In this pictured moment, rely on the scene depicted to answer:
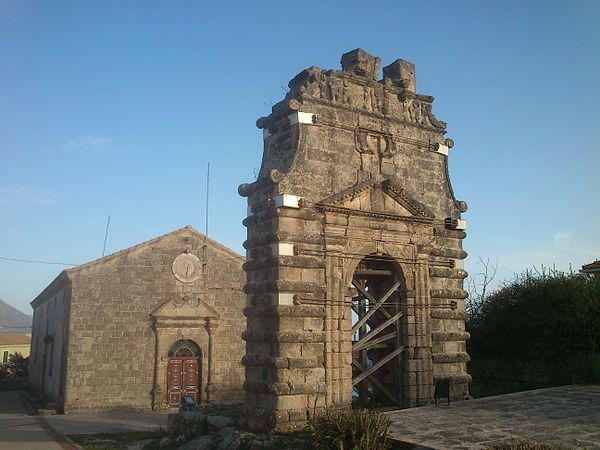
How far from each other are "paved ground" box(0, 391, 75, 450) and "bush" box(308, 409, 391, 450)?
781 centimetres

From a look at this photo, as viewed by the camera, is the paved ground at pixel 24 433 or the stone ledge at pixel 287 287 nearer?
the stone ledge at pixel 287 287

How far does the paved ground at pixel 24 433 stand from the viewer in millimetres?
12742

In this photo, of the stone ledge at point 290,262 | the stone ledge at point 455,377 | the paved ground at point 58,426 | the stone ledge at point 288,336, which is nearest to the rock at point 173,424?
the paved ground at point 58,426

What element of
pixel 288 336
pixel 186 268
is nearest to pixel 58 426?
pixel 186 268

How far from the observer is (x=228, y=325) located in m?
22.3

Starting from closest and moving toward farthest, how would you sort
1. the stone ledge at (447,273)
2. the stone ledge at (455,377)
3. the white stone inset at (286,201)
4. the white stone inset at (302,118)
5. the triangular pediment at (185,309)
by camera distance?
the white stone inset at (286,201), the white stone inset at (302,118), the stone ledge at (455,377), the stone ledge at (447,273), the triangular pediment at (185,309)

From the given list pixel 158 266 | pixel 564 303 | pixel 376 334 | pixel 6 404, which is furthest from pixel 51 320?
pixel 564 303

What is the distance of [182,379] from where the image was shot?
2103 cm

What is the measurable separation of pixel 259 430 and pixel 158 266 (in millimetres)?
13740

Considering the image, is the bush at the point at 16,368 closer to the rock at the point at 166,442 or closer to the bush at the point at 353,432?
the rock at the point at 166,442

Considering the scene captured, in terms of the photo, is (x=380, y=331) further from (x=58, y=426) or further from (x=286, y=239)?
(x=58, y=426)

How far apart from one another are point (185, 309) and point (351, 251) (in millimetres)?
13090

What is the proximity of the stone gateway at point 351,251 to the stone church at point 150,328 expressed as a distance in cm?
1168

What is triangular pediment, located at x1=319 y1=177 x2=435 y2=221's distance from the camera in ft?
33.2
